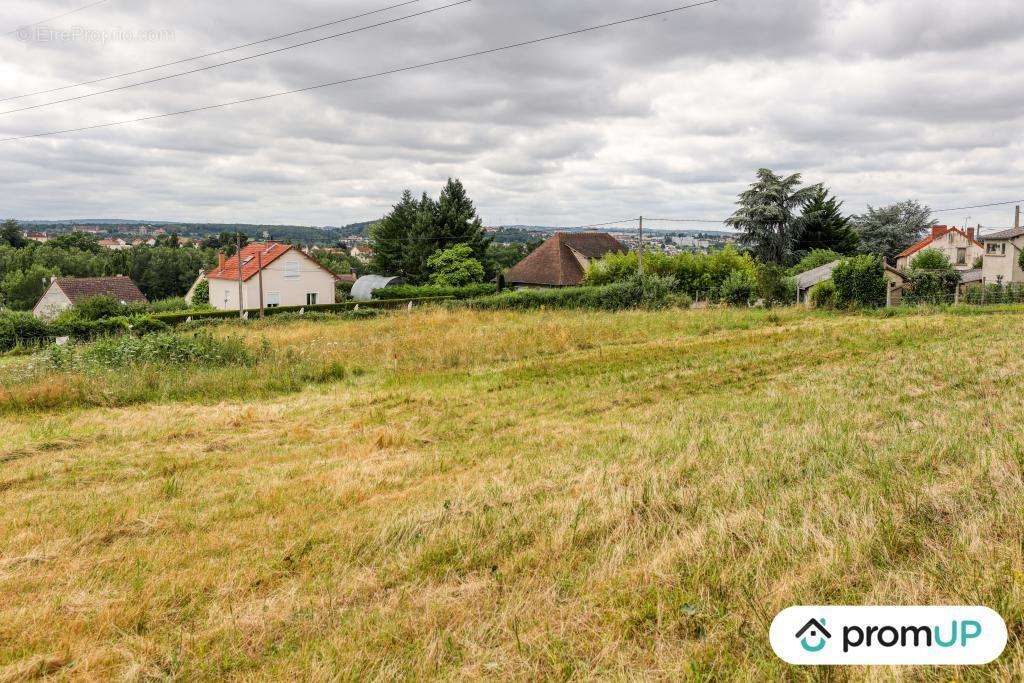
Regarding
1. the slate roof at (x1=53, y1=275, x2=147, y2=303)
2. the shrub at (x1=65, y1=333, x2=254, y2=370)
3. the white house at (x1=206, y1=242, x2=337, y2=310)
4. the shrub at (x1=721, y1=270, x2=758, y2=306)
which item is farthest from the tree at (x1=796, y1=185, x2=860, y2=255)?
the slate roof at (x1=53, y1=275, x2=147, y2=303)

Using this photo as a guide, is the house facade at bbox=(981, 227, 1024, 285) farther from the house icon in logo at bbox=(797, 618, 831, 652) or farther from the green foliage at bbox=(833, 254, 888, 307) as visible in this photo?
the house icon in logo at bbox=(797, 618, 831, 652)

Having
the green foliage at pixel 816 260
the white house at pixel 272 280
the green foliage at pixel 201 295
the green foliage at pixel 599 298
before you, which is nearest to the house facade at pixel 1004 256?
the green foliage at pixel 816 260

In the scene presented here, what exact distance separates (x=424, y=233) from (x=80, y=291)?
38265mm

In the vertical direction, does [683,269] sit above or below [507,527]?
above

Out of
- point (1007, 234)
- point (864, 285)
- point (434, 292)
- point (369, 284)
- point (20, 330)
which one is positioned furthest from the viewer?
point (369, 284)

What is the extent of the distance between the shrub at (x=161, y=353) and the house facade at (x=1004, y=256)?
4400 cm

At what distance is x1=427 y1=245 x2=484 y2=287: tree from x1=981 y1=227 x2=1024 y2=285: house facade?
3778cm

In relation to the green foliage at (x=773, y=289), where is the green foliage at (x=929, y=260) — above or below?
above

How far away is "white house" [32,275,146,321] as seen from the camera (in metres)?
63.9

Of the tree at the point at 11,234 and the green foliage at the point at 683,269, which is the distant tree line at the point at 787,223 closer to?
the green foliage at the point at 683,269

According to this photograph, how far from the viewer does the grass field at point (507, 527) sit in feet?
10.2

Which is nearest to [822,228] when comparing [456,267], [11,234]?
[456,267]

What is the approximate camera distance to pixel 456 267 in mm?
56188

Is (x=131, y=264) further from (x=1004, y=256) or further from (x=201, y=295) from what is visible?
(x=1004, y=256)
